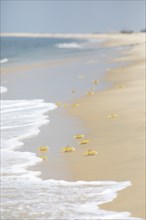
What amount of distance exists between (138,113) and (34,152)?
11.5 feet

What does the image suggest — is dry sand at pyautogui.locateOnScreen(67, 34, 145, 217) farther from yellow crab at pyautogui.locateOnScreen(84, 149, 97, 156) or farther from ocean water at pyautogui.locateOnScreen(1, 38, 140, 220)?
ocean water at pyautogui.locateOnScreen(1, 38, 140, 220)

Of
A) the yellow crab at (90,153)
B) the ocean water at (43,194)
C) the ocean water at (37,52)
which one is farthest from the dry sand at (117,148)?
the ocean water at (37,52)

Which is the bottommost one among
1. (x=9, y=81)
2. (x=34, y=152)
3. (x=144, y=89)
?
(x=34, y=152)

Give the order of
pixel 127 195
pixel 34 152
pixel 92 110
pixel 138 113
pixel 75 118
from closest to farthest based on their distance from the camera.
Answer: pixel 127 195
pixel 34 152
pixel 138 113
pixel 75 118
pixel 92 110

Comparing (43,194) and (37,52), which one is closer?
(43,194)

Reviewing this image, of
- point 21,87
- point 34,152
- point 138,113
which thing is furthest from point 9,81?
point 34,152

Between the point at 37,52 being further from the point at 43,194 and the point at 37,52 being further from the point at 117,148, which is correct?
the point at 43,194

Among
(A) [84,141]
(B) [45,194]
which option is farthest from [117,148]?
(B) [45,194]

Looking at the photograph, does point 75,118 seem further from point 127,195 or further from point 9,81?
point 9,81

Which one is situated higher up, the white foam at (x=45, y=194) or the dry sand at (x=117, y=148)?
the dry sand at (x=117, y=148)

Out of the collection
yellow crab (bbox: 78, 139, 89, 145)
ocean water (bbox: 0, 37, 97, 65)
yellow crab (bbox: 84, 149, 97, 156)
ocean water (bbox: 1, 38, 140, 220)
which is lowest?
ocean water (bbox: 1, 38, 140, 220)

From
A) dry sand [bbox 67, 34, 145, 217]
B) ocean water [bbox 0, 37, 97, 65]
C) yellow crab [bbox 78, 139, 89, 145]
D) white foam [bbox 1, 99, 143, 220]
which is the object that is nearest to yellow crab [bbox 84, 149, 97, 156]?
dry sand [bbox 67, 34, 145, 217]

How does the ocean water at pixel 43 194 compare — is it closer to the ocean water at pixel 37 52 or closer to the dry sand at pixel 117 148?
the dry sand at pixel 117 148

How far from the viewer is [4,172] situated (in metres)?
8.94
